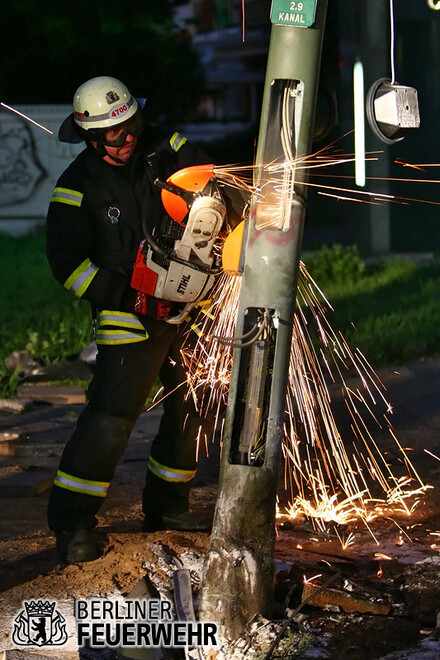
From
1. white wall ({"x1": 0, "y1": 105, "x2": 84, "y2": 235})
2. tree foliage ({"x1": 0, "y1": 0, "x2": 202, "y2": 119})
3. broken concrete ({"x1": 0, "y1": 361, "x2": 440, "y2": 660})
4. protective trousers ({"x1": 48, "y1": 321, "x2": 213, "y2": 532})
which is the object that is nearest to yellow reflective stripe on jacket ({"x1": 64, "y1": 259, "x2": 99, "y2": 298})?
protective trousers ({"x1": 48, "y1": 321, "x2": 213, "y2": 532})

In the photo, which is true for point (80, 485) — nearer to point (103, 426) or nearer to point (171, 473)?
point (103, 426)

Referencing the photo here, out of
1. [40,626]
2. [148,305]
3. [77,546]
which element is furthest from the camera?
[148,305]

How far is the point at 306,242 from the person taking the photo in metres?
17.1

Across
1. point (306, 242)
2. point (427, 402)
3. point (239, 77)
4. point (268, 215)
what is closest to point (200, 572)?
point (268, 215)

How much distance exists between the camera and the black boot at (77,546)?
4.72 m

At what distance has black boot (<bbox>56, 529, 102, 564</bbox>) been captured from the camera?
472 cm

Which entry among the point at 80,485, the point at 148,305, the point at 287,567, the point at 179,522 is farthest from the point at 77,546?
the point at 148,305

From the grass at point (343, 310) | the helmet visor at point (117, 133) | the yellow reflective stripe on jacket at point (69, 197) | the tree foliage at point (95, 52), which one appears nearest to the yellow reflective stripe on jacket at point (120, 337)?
the yellow reflective stripe on jacket at point (69, 197)

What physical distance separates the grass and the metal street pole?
4371mm

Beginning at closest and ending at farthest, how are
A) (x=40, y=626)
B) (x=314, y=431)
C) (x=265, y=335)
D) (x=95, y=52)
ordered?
(x=265, y=335) < (x=40, y=626) < (x=314, y=431) < (x=95, y=52)

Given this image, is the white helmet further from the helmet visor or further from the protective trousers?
the protective trousers

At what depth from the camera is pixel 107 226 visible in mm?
4859

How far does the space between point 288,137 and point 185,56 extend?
54.3 ft

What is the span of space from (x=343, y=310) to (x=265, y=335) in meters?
6.50
